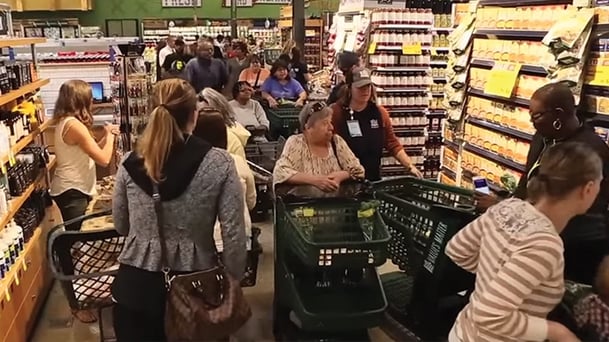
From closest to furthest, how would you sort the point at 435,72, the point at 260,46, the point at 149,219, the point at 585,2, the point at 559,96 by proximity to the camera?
the point at 149,219
the point at 559,96
the point at 585,2
the point at 435,72
the point at 260,46

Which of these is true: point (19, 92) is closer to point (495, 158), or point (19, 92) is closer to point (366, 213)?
point (366, 213)

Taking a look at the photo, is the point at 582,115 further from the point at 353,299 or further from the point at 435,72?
the point at 435,72

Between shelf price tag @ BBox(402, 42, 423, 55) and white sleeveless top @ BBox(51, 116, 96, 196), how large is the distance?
465 cm

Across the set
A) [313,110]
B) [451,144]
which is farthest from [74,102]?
[451,144]

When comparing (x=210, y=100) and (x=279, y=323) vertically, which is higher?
(x=210, y=100)

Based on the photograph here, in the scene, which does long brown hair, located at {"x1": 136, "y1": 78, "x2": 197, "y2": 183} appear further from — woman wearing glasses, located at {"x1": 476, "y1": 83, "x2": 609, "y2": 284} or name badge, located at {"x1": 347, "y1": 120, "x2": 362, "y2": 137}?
name badge, located at {"x1": 347, "y1": 120, "x2": 362, "y2": 137}

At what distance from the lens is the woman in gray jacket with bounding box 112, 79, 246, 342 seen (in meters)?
2.36

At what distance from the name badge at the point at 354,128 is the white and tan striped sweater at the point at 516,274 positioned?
8.40 ft

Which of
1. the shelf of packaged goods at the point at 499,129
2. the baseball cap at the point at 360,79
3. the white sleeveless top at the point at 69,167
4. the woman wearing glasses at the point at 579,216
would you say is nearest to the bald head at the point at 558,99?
the woman wearing glasses at the point at 579,216

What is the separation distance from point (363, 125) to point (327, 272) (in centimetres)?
150

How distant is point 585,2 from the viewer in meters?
3.82

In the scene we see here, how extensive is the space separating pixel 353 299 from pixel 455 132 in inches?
113

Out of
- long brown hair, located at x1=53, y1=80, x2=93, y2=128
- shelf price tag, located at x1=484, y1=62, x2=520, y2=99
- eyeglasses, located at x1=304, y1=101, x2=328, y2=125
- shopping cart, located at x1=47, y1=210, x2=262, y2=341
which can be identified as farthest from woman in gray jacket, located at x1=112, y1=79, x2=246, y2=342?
shelf price tag, located at x1=484, y1=62, x2=520, y2=99

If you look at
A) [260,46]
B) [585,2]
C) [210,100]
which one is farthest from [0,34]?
[260,46]
